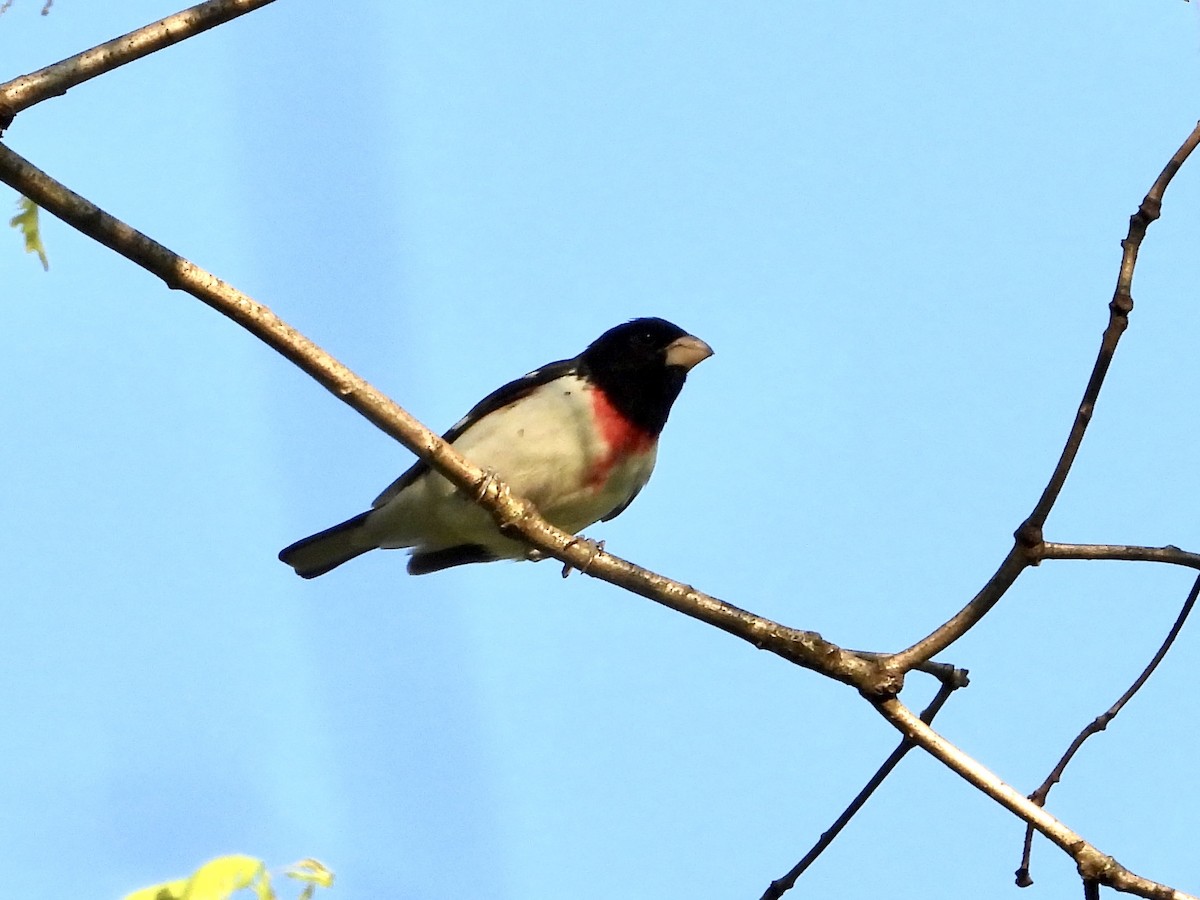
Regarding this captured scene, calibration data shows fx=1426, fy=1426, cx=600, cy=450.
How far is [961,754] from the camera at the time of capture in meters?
3.28

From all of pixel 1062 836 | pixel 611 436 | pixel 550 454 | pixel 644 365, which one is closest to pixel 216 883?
pixel 1062 836

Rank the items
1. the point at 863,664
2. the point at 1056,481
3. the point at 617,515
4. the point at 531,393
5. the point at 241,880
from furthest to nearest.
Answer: the point at 617,515 < the point at 531,393 < the point at 863,664 < the point at 1056,481 < the point at 241,880

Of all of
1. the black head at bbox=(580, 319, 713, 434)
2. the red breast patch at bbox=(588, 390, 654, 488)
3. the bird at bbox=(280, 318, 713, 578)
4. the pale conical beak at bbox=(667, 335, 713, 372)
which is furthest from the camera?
the pale conical beak at bbox=(667, 335, 713, 372)

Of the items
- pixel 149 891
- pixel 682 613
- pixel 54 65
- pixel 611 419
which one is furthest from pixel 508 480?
pixel 149 891

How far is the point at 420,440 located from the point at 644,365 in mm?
2753

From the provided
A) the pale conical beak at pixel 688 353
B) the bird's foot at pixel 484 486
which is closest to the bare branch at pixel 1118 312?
the bird's foot at pixel 484 486

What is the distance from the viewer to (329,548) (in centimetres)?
659

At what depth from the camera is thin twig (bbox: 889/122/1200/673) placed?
3.19m

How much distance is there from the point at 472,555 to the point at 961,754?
348 centimetres

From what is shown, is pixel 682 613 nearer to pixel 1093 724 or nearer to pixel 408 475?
pixel 1093 724

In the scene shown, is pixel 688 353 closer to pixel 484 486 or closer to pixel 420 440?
pixel 484 486

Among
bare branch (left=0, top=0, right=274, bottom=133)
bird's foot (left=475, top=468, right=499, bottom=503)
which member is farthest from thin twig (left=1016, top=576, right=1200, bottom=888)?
bare branch (left=0, top=0, right=274, bottom=133)

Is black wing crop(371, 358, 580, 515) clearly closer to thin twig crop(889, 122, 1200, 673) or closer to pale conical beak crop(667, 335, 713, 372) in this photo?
pale conical beak crop(667, 335, 713, 372)

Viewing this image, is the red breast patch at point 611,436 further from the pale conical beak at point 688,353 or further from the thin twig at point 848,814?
the thin twig at point 848,814
